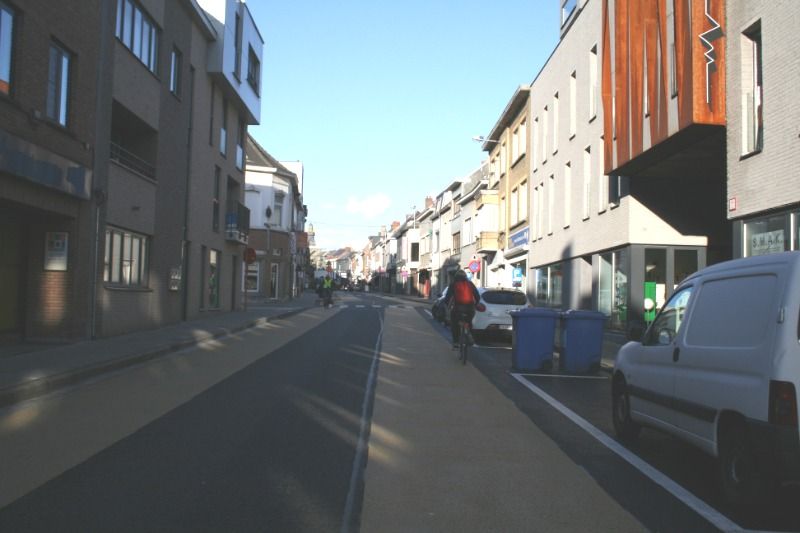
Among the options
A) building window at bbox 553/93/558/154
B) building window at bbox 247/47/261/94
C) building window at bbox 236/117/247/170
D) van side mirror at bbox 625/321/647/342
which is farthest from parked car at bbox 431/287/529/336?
building window at bbox 247/47/261/94

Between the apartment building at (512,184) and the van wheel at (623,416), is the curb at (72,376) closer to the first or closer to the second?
the van wheel at (623,416)

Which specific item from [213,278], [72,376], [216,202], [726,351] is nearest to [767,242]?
[726,351]

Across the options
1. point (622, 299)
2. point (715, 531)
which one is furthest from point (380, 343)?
point (715, 531)

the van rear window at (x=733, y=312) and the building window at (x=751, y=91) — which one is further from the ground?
the building window at (x=751, y=91)

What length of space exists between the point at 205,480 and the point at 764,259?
175 inches

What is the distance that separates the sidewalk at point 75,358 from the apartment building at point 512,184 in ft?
61.9

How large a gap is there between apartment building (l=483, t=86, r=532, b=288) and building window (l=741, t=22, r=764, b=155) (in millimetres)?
16545

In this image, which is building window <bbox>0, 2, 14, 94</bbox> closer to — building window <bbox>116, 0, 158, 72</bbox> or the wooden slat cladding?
building window <bbox>116, 0, 158, 72</bbox>

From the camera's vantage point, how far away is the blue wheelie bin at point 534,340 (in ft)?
42.7

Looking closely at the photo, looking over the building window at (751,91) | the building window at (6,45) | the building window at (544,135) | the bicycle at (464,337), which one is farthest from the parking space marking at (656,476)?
the building window at (544,135)

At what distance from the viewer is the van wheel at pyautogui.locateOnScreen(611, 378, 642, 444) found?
7.10 m

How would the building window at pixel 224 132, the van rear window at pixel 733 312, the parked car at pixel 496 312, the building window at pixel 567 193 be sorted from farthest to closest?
the building window at pixel 224 132, the building window at pixel 567 193, the parked car at pixel 496 312, the van rear window at pixel 733 312

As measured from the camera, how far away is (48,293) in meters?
14.4

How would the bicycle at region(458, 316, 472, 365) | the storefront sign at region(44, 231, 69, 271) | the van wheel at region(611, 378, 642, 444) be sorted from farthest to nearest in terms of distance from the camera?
the storefront sign at region(44, 231, 69, 271) → the bicycle at region(458, 316, 472, 365) → the van wheel at region(611, 378, 642, 444)
